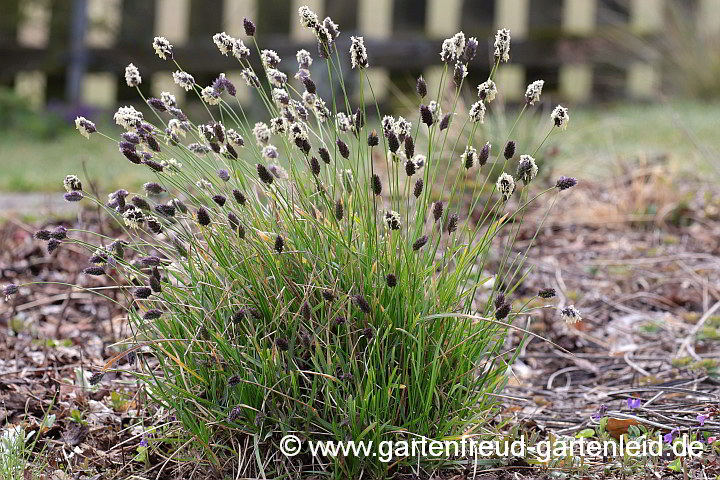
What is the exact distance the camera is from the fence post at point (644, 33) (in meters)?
9.20

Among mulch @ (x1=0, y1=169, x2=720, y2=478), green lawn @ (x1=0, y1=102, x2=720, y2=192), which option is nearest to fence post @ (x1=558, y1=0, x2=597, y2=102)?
green lawn @ (x1=0, y1=102, x2=720, y2=192)

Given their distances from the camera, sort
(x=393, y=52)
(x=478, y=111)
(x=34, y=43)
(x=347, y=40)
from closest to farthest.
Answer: (x=478, y=111)
(x=347, y=40)
(x=393, y=52)
(x=34, y=43)

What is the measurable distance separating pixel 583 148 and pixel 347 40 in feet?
11.1

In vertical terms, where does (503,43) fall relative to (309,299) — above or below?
above

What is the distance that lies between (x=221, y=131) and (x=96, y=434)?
916mm

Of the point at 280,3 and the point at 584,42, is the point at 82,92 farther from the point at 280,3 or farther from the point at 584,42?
the point at 584,42

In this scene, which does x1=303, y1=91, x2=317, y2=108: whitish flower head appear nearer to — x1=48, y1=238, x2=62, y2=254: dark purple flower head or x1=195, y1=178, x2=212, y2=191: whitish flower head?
x1=195, y1=178, x2=212, y2=191: whitish flower head

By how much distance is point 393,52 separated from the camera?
9.07m

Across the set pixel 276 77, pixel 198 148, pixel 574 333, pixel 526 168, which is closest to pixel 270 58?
pixel 276 77

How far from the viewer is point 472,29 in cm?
955

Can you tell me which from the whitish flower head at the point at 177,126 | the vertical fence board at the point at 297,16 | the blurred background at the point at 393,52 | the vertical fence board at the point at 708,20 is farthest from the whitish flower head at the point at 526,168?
the vertical fence board at the point at 297,16

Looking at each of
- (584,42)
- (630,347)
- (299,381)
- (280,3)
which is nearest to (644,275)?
(630,347)

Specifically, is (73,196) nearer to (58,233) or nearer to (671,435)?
(58,233)

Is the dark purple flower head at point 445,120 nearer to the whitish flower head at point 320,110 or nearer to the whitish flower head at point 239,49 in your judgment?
the whitish flower head at point 320,110
